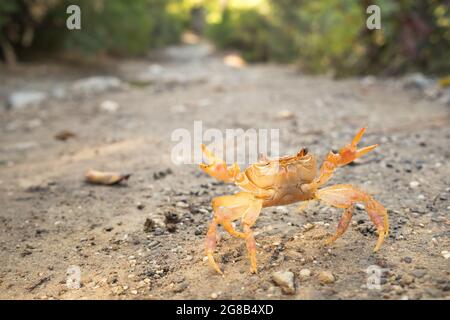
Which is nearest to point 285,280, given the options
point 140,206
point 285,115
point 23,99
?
point 140,206

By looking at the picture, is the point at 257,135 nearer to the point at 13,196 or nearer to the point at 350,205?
the point at 13,196

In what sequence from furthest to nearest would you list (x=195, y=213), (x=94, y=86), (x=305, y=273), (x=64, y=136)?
(x=94, y=86) < (x=64, y=136) < (x=195, y=213) < (x=305, y=273)

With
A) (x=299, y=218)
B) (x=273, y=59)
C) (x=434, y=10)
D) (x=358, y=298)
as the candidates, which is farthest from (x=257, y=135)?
(x=273, y=59)

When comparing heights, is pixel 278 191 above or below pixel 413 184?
above
